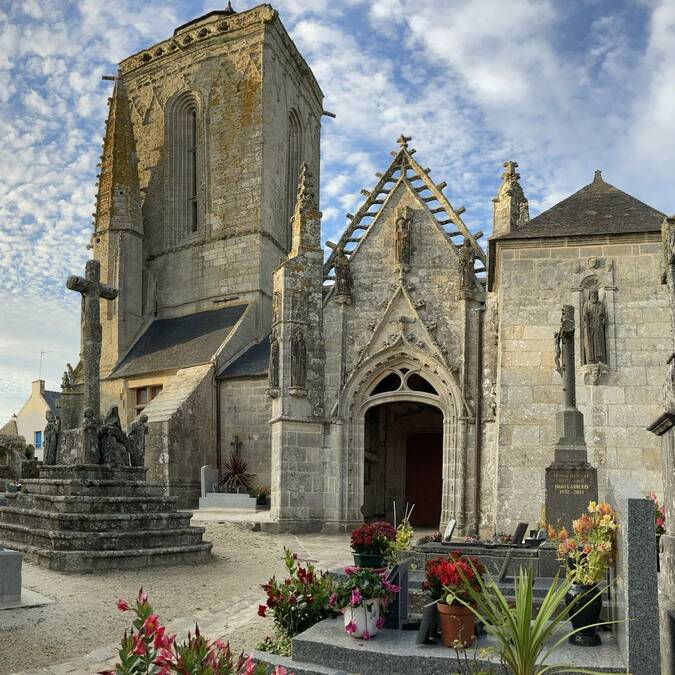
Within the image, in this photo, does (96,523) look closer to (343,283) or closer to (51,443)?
(51,443)

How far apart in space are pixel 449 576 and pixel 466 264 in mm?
12613

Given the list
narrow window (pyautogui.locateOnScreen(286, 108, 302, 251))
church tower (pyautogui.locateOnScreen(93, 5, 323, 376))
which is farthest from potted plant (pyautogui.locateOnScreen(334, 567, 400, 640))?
narrow window (pyautogui.locateOnScreen(286, 108, 302, 251))

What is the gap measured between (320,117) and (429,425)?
55.0 feet

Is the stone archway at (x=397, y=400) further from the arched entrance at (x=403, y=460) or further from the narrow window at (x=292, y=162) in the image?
the narrow window at (x=292, y=162)

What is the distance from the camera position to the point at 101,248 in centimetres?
2812

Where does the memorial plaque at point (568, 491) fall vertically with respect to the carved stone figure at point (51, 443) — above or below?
below

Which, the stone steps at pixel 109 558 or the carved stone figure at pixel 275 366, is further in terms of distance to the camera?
the carved stone figure at pixel 275 366

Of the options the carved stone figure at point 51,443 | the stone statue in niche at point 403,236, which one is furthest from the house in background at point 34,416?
the carved stone figure at point 51,443

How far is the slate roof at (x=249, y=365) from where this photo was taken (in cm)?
2279

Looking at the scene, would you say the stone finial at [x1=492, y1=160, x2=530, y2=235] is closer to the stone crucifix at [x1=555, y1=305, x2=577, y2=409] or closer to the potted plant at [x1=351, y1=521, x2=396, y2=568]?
the stone crucifix at [x1=555, y1=305, x2=577, y2=409]

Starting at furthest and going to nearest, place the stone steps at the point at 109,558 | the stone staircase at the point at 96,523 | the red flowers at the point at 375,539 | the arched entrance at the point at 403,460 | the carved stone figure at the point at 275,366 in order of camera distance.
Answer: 1. the arched entrance at the point at 403,460
2. the carved stone figure at the point at 275,366
3. the stone staircase at the point at 96,523
4. the stone steps at the point at 109,558
5. the red flowers at the point at 375,539

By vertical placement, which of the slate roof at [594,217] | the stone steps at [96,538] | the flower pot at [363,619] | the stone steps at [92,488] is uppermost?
the slate roof at [594,217]

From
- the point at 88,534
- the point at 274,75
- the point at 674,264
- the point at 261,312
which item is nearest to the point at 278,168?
the point at 274,75

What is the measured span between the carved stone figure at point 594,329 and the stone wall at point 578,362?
16 cm
